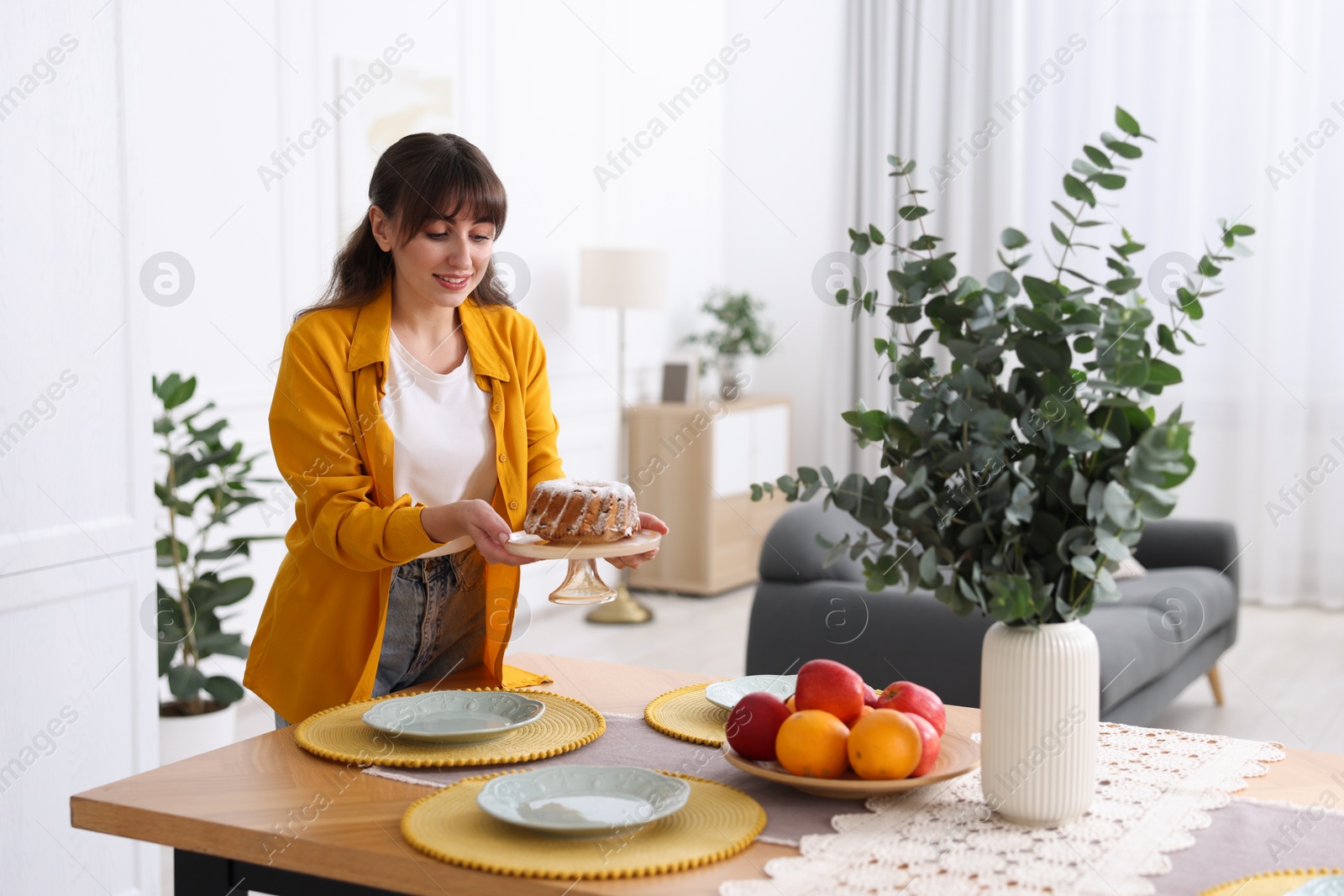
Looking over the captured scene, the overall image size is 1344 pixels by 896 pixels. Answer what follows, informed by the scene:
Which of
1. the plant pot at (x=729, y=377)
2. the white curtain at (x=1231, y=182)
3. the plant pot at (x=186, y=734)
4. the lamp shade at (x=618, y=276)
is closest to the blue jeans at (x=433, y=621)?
the plant pot at (x=186, y=734)

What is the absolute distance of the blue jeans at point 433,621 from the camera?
5.47 ft

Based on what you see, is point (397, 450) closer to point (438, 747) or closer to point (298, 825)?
point (438, 747)

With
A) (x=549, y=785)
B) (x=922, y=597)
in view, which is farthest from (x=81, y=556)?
(x=922, y=597)

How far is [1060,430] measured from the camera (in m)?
1.09

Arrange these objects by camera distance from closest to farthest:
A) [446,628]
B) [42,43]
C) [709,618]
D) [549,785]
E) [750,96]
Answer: [549,785] < [446,628] < [42,43] < [709,618] < [750,96]

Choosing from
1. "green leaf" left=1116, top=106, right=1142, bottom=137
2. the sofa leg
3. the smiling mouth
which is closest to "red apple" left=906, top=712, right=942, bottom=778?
"green leaf" left=1116, top=106, right=1142, bottom=137

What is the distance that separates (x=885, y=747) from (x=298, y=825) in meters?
0.56

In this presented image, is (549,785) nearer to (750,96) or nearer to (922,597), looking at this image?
(922,597)

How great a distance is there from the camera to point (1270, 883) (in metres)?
1.02

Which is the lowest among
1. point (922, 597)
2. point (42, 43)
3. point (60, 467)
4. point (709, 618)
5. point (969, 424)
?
point (709, 618)

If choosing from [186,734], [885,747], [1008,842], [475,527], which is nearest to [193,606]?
[186,734]

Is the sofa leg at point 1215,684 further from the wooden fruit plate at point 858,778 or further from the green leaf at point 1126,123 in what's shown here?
the green leaf at point 1126,123

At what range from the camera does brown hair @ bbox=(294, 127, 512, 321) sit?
5.39ft

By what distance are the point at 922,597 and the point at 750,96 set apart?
14.3 ft
